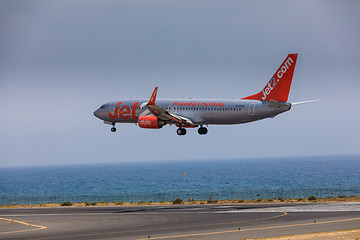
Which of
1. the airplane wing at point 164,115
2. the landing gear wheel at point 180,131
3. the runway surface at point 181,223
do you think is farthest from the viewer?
the landing gear wheel at point 180,131

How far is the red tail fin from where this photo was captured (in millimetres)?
79375

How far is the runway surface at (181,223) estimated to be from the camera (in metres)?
53.6

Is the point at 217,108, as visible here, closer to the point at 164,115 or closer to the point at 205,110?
the point at 205,110

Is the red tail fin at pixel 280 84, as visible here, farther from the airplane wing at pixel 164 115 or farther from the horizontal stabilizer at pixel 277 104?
the airplane wing at pixel 164 115

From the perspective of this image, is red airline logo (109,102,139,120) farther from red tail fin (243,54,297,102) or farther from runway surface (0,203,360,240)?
red tail fin (243,54,297,102)

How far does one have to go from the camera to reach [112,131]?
289ft

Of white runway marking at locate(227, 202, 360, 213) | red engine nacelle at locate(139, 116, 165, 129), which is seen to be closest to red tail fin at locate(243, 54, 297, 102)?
red engine nacelle at locate(139, 116, 165, 129)

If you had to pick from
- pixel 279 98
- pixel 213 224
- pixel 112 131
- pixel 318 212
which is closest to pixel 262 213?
pixel 318 212

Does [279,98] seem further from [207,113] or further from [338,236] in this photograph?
[338,236]

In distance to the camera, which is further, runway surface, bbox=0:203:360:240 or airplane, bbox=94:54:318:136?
airplane, bbox=94:54:318:136

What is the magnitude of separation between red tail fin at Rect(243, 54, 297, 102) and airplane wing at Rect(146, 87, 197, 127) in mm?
9526

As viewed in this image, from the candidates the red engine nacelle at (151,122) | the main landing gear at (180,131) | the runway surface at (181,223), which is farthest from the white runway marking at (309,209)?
the red engine nacelle at (151,122)

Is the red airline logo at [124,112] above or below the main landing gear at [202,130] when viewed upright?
above

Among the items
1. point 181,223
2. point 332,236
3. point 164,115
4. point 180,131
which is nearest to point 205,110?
point 180,131
